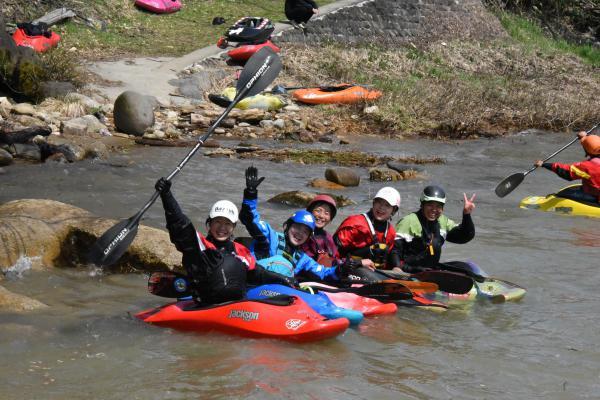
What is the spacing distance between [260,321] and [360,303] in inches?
44.0

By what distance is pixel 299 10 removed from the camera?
21953 mm

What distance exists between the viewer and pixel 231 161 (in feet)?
46.3

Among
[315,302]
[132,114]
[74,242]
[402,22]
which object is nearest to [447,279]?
[315,302]

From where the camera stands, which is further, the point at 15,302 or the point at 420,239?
the point at 420,239

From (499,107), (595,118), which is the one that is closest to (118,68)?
(499,107)

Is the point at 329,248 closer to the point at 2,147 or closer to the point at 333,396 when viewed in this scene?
the point at 333,396

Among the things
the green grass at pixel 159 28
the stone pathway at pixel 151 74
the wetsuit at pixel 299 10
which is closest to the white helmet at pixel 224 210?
the stone pathway at pixel 151 74

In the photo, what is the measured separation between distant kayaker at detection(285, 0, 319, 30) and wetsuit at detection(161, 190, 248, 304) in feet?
51.4

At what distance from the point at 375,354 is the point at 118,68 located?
1303 centimetres

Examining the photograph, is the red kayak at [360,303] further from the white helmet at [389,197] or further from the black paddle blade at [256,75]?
the black paddle blade at [256,75]

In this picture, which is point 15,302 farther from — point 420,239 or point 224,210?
point 420,239

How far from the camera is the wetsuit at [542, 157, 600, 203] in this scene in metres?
12.0

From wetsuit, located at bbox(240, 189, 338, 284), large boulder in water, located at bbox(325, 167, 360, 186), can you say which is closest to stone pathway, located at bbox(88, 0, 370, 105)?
large boulder in water, located at bbox(325, 167, 360, 186)

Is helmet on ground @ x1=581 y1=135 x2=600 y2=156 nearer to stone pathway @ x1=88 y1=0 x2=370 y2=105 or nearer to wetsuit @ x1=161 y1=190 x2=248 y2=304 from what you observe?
wetsuit @ x1=161 y1=190 x2=248 y2=304
